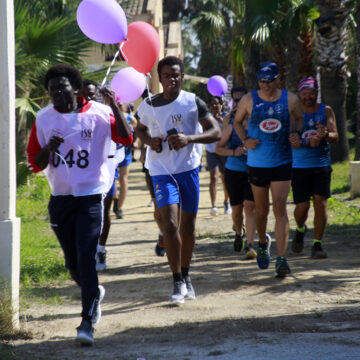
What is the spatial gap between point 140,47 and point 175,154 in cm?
120

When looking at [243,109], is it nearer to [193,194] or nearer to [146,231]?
[193,194]

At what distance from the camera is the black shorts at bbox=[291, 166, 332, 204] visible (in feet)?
24.3

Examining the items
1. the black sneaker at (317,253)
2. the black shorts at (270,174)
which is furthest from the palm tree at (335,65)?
the black shorts at (270,174)

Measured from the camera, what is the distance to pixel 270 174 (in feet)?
20.9

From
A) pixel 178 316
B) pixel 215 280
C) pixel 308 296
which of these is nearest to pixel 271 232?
pixel 215 280

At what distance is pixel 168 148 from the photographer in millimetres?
5648

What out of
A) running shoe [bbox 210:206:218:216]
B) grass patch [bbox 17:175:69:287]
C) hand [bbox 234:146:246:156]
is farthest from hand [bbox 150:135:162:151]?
running shoe [bbox 210:206:218:216]

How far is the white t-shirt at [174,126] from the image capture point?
565 cm

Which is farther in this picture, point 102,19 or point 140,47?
point 140,47

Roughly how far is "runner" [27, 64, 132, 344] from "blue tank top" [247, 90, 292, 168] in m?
2.05

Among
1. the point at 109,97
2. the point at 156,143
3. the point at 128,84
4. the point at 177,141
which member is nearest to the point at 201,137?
the point at 177,141

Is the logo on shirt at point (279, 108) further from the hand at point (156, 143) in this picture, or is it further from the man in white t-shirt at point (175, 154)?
the hand at point (156, 143)

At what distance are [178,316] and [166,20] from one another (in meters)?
43.3

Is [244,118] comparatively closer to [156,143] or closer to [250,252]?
[156,143]
